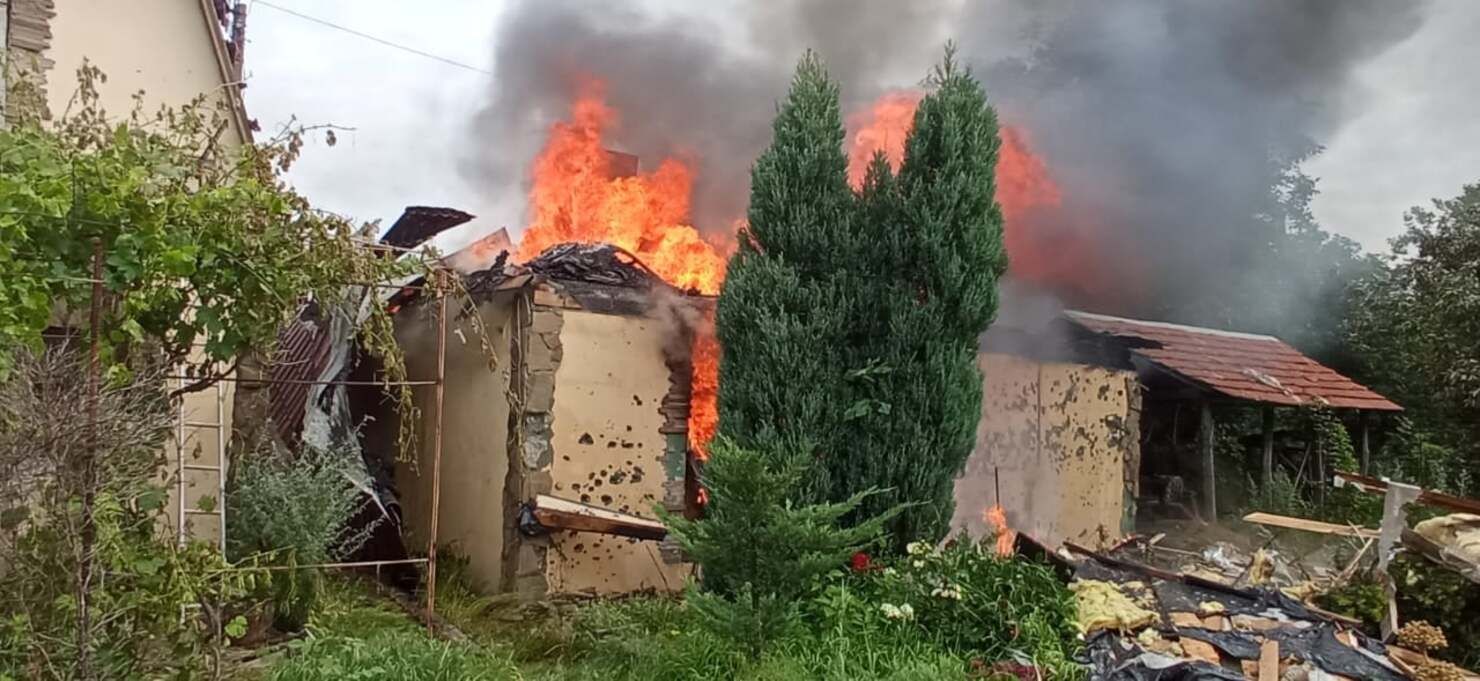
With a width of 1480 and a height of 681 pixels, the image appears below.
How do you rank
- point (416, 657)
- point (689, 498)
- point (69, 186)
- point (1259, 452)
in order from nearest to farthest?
1. point (69, 186)
2. point (416, 657)
3. point (689, 498)
4. point (1259, 452)

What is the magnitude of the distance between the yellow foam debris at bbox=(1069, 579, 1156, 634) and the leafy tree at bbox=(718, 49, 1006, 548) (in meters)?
1.15

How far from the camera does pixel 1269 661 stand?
605 cm

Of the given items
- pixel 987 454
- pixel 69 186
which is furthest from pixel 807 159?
pixel 69 186

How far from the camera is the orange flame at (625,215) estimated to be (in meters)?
8.91

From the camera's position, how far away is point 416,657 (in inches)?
→ 213

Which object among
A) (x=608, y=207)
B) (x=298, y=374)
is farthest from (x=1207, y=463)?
(x=298, y=374)

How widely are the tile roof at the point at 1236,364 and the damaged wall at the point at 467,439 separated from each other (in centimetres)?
678

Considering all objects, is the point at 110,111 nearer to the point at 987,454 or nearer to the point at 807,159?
the point at 807,159

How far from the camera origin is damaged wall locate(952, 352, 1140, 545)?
10352mm

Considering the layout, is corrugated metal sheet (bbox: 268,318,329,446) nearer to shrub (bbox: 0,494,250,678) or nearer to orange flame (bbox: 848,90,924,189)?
shrub (bbox: 0,494,250,678)

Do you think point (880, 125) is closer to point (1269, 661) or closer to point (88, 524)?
point (1269, 661)

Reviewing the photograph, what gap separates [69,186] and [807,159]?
4.98m

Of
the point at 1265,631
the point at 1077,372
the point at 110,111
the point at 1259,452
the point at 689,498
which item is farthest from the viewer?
the point at 1259,452

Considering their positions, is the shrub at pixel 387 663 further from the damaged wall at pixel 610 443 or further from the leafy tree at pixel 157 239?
the damaged wall at pixel 610 443
